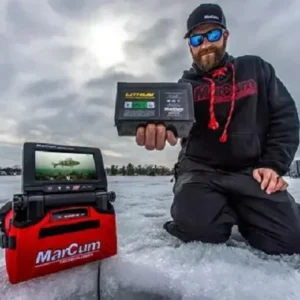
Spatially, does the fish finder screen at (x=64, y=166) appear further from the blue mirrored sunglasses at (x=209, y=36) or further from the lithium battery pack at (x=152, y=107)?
the blue mirrored sunglasses at (x=209, y=36)

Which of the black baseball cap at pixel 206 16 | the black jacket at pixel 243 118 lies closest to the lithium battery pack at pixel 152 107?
the black jacket at pixel 243 118

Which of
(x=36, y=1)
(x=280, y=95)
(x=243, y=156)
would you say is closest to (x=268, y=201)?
(x=243, y=156)

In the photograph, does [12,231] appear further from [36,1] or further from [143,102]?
[36,1]

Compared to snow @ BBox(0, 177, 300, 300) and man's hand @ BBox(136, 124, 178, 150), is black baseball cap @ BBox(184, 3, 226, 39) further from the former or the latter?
snow @ BBox(0, 177, 300, 300)

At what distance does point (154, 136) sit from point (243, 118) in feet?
2.05

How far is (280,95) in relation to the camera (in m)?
1.52

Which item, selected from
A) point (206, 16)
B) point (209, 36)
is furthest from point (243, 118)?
point (206, 16)

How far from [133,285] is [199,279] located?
21 cm

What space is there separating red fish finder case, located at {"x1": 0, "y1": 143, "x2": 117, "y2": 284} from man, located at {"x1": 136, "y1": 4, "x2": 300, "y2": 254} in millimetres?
539

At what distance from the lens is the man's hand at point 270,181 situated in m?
1.30

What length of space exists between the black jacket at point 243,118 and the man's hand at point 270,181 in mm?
64

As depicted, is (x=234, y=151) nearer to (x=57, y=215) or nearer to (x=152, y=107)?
(x=152, y=107)

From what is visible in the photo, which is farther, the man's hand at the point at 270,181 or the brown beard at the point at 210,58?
the brown beard at the point at 210,58

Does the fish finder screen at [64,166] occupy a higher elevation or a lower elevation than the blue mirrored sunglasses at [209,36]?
lower
